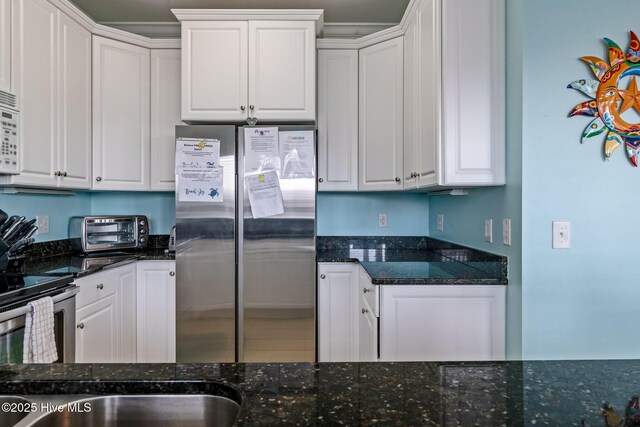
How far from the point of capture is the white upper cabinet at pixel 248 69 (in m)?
2.67

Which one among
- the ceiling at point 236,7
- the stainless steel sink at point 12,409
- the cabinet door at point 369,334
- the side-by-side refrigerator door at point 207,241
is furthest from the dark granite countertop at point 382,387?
the ceiling at point 236,7

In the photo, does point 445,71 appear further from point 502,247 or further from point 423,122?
point 502,247

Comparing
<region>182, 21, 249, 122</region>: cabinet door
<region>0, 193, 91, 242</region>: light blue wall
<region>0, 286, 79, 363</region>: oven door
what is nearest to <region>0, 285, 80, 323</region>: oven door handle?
<region>0, 286, 79, 363</region>: oven door

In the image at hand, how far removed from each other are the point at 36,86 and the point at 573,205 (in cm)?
282

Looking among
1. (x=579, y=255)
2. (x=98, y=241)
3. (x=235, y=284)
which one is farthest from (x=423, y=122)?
(x=98, y=241)

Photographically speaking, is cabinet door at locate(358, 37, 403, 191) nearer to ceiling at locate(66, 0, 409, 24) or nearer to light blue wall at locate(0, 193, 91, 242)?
ceiling at locate(66, 0, 409, 24)

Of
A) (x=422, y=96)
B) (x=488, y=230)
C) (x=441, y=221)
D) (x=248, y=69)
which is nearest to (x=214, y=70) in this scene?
(x=248, y=69)

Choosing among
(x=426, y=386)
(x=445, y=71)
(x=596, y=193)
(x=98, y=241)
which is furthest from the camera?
(x=98, y=241)

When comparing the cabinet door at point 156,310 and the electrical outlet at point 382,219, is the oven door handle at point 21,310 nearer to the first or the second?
the cabinet door at point 156,310

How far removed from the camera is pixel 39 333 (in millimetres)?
1635

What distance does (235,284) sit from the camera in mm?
2582

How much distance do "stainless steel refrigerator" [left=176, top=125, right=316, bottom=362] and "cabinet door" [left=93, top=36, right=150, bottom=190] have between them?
1.83 ft

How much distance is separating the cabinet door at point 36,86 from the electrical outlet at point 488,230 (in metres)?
2.49

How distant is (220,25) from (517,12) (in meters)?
1.90
